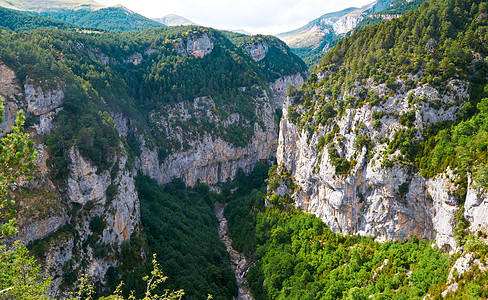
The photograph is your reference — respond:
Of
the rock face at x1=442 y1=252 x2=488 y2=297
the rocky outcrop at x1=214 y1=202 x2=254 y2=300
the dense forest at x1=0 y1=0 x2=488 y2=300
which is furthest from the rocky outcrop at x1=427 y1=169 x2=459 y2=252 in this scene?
the rocky outcrop at x1=214 y1=202 x2=254 y2=300

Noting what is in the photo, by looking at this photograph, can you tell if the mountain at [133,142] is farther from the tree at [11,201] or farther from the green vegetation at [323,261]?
the tree at [11,201]

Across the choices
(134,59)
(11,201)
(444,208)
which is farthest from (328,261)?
(134,59)

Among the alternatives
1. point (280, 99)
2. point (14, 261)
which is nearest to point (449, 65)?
point (14, 261)

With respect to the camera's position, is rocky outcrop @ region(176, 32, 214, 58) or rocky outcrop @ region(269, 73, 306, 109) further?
rocky outcrop @ region(269, 73, 306, 109)

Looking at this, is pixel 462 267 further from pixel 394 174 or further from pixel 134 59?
pixel 134 59

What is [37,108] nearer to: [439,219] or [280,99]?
[439,219]

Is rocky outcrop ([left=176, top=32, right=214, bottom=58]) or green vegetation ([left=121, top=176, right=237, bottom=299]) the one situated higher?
rocky outcrop ([left=176, top=32, right=214, bottom=58])

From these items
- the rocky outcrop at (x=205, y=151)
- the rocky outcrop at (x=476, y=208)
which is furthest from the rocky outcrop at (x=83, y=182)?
the rocky outcrop at (x=476, y=208)

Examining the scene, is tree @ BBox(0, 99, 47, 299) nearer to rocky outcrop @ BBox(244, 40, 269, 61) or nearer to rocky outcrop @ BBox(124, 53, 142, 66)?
rocky outcrop @ BBox(124, 53, 142, 66)

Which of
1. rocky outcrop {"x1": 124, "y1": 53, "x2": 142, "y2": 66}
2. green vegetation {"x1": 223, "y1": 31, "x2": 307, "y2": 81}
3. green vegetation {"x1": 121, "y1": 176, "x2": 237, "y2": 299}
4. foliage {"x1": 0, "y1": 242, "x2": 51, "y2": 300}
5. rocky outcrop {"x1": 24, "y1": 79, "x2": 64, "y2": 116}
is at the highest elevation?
green vegetation {"x1": 223, "y1": 31, "x2": 307, "y2": 81}
